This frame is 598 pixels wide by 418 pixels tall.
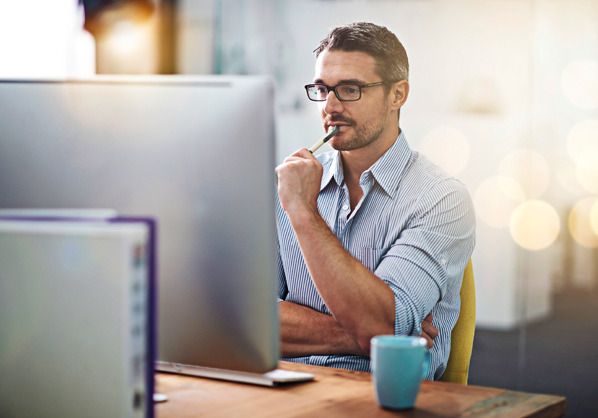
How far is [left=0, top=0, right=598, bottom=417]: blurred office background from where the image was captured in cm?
351

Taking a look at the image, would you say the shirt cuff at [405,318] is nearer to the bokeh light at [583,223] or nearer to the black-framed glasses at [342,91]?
the black-framed glasses at [342,91]

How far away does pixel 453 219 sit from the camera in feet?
6.34

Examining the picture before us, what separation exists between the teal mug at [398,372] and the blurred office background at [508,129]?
232 cm

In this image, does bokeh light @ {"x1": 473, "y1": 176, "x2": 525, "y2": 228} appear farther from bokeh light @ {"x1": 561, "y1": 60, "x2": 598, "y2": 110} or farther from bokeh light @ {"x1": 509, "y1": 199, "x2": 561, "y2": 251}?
bokeh light @ {"x1": 561, "y1": 60, "x2": 598, "y2": 110}

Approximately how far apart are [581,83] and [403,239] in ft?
6.36

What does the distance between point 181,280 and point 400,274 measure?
772 mm

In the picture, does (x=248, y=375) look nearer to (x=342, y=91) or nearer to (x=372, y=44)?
(x=342, y=91)

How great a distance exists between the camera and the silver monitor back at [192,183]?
3.52 ft

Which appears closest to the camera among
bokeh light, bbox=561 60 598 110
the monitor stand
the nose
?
the monitor stand

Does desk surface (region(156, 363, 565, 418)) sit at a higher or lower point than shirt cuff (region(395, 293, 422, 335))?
lower

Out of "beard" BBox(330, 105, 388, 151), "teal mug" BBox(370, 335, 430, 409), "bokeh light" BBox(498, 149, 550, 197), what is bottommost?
"teal mug" BBox(370, 335, 430, 409)

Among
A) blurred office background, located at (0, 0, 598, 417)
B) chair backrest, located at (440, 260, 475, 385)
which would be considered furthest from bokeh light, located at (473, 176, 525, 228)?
chair backrest, located at (440, 260, 475, 385)

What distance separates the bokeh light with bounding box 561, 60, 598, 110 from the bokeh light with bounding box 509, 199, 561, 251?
43 cm

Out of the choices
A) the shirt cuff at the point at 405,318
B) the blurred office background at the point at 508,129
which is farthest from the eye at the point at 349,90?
the blurred office background at the point at 508,129
